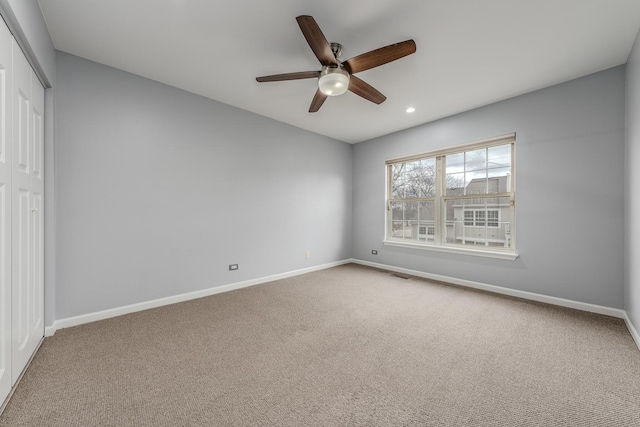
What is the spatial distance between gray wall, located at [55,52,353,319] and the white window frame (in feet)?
5.51

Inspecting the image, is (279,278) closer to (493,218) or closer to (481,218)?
(481,218)

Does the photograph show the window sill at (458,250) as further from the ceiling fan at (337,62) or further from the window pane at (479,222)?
the ceiling fan at (337,62)

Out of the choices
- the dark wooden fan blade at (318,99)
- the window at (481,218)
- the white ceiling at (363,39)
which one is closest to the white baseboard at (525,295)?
the window at (481,218)

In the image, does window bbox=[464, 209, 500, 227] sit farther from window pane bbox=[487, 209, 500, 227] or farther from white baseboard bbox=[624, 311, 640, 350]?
white baseboard bbox=[624, 311, 640, 350]

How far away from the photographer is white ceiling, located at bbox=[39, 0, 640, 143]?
184cm

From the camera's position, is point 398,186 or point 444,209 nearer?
point 444,209

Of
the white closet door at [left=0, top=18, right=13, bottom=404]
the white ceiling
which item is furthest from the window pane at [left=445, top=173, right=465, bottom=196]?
the white closet door at [left=0, top=18, right=13, bottom=404]

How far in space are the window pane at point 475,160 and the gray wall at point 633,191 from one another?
4.37 feet

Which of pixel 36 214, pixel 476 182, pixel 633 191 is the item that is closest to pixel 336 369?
pixel 36 214

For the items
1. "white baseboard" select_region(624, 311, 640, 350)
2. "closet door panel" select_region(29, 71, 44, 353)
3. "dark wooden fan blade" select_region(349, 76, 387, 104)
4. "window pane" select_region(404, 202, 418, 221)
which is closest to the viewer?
"closet door panel" select_region(29, 71, 44, 353)

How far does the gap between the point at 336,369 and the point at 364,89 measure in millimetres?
2409

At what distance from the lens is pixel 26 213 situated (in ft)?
5.73

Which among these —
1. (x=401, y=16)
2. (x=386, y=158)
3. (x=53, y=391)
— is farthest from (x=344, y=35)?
(x=53, y=391)

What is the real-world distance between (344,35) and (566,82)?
2.69 meters
